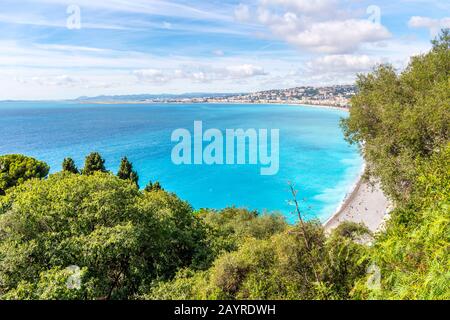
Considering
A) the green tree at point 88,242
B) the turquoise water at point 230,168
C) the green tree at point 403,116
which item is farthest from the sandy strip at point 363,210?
the green tree at point 88,242

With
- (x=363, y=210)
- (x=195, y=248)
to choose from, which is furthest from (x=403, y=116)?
(x=363, y=210)

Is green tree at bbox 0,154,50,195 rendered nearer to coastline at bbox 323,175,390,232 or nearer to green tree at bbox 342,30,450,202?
coastline at bbox 323,175,390,232

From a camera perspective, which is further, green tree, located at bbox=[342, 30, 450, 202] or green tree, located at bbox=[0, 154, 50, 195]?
green tree, located at bbox=[0, 154, 50, 195]

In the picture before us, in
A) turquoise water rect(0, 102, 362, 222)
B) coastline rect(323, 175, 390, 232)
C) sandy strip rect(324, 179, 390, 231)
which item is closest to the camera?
coastline rect(323, 175, 390, 232)

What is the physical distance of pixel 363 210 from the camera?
4016 centimetres

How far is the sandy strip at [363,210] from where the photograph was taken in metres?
36.0

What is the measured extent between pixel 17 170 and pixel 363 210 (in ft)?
131

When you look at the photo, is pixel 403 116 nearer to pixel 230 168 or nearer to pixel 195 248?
pixel 195 248

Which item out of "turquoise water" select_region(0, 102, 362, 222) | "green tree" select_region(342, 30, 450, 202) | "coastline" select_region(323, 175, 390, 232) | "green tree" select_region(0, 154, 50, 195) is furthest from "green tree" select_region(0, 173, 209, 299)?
"turquoise water" select_region(0, 102, 362, 222)

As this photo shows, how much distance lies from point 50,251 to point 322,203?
4452 cm

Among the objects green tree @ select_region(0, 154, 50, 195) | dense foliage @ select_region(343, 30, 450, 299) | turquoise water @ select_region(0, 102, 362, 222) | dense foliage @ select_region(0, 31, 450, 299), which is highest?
dense foliage @ select_region(343, 30, 450, 299)

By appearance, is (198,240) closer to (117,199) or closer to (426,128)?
(117,199)

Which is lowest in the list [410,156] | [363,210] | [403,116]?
[363,210]

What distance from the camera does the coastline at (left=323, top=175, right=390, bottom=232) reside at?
3573 centimetres
